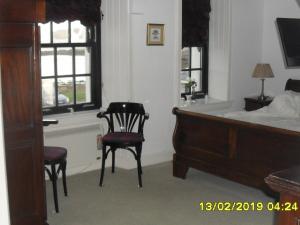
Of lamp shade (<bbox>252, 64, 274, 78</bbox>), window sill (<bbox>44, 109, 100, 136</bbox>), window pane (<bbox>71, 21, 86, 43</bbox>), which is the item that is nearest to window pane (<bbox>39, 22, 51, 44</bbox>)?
window pane (<bbox>71, 21, 86, 43</bbox>)

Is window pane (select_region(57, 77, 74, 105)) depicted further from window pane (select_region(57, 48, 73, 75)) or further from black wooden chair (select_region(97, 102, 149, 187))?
black wooden chair (select_region(97, 102, 149, 187))

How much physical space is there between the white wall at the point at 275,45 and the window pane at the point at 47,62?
10.6 ft

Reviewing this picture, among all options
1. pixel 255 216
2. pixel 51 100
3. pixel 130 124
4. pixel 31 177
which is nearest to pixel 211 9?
pixel 130 124

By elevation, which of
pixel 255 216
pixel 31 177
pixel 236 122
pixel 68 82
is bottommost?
pixel 255 216

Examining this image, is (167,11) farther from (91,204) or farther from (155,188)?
(91,204)

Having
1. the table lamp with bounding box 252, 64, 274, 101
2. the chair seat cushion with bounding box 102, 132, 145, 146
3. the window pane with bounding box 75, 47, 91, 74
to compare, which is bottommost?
the chair seat cushion with bounding box 102, 132, 145, 146

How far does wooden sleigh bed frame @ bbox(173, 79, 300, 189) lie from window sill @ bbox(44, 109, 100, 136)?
999 mm

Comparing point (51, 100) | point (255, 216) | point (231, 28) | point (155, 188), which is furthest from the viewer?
point (231, 28)

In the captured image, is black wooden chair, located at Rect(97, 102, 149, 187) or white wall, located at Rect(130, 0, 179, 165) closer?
black wooden chair, located at Rect(97, 102, 149, 187)

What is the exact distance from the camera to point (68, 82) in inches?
199

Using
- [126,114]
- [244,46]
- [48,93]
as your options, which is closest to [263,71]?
[244,46]

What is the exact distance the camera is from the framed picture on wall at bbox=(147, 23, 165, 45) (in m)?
5.20

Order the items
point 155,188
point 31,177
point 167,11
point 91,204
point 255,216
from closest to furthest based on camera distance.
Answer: point 31,177, point 255,216, point 91,204, point 155,188, point 167,11

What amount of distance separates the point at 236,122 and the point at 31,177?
2.03 m
